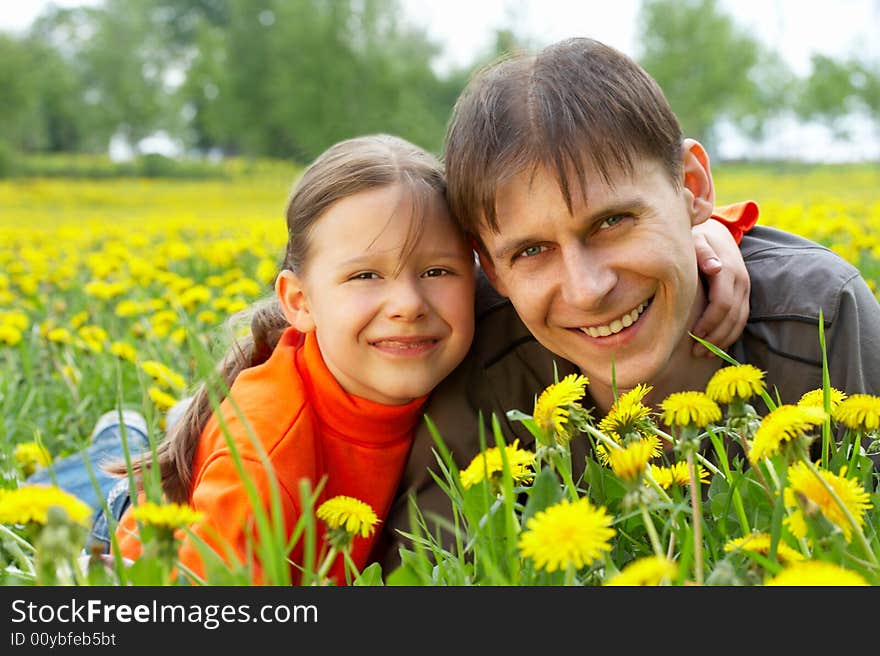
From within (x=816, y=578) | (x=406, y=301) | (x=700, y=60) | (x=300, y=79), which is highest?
(x=700, y=60)

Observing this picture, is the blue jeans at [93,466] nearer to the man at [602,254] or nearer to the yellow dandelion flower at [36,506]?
the man at [602,254]

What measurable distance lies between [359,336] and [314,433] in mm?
213

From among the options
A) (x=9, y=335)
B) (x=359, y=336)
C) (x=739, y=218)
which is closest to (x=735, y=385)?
(x=359, y=336)

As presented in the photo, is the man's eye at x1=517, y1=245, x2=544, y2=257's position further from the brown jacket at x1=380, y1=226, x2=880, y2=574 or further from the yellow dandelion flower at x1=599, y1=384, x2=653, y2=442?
the yellow dandelion flower at x1=599, y1=384, x2=653, y2=442

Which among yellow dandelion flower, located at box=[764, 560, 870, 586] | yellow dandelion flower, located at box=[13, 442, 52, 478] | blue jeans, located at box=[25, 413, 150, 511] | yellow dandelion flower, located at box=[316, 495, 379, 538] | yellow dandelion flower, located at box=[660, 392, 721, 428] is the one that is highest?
blue jeans, located at box=[25, 413, 150, 511]

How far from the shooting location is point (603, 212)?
161cm

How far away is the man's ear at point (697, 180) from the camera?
6.09 feet

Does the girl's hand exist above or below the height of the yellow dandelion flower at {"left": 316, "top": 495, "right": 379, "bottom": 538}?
above

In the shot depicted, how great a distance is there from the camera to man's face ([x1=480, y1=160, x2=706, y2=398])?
5.31 feet

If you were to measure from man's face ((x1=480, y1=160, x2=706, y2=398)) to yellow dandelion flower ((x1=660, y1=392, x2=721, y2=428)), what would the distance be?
1.89ft

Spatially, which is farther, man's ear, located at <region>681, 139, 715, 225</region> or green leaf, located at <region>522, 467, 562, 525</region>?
man's ear, located at <region>681, 139, 715, 225</region>

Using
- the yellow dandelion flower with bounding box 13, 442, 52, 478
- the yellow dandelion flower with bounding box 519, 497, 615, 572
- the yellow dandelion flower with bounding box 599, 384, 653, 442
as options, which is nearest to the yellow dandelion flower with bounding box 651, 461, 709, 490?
the yellow dandelion flower with bounding box 599, 384, 653, 442

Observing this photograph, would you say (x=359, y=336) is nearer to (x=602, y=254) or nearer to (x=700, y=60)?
(x=602, y=254)

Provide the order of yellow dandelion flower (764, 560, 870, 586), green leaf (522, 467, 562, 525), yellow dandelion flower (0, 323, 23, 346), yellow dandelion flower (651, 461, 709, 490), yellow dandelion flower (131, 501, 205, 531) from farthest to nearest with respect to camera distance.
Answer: yellow dandelion flower (0, 323, 23, 346) → yellow dandelion flower (651, 461, 709, 490) → green leaf (522, 467, 562, 525) → yellow dandelion flower (131, 501, 205, 531) → yellow dandelion flower (764, 560, 870, 586)
